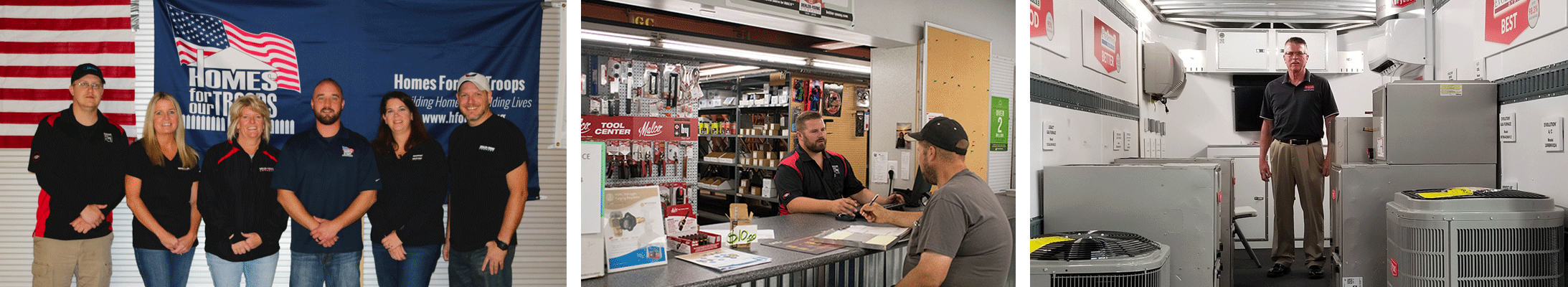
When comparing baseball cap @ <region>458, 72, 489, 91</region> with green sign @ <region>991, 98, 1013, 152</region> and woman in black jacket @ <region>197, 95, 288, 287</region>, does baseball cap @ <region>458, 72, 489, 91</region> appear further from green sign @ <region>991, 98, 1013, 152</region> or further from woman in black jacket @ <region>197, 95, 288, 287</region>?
green sign @ <region>991, 98, 1013, 152</region>

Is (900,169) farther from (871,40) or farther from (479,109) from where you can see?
(479,109)

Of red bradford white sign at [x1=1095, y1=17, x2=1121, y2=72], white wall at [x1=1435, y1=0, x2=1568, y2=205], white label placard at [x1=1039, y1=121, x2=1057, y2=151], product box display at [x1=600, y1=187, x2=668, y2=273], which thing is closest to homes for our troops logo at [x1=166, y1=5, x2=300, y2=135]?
product box display at [x1=600, y1=187, x2=668, y2=273]

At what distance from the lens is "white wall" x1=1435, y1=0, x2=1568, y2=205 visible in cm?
280

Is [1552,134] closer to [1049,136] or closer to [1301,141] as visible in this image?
[1301,141]

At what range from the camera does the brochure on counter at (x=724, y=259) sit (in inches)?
77.7

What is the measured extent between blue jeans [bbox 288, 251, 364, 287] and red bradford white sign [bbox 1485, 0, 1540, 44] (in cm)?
527

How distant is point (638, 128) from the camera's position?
471cm

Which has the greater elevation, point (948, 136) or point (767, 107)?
point (767, 107)

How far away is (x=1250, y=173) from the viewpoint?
4738 millimetres

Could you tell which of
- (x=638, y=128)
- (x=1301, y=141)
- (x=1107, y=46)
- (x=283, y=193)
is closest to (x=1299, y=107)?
(x=1301, y=141)

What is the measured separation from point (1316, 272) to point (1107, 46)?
202 cm

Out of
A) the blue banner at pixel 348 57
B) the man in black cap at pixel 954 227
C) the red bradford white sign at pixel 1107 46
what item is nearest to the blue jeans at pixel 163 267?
the blue banner at pixel 348 57

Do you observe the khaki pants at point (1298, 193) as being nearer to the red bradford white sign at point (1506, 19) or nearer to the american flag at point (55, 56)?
the red bradford white sign at point (1506, 19)

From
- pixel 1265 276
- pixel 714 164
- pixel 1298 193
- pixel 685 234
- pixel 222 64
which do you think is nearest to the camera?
pixel 685 234
